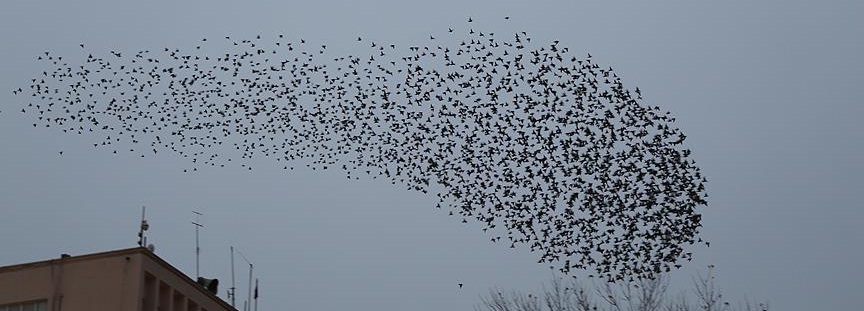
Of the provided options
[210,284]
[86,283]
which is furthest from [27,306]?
[210,284]

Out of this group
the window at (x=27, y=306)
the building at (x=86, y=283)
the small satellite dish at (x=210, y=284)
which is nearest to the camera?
the building at (x=86, y=283)

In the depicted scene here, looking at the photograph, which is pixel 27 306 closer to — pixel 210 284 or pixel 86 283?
pixel 86 283

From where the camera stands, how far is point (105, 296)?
37.3m

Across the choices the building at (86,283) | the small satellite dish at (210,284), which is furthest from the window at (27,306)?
the small satellite dish at (210,284)

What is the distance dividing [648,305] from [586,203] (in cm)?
966

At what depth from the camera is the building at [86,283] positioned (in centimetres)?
3722

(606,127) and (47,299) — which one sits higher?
(606,127)

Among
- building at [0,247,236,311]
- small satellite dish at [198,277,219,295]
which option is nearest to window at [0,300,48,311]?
building at [0,247,236,311]

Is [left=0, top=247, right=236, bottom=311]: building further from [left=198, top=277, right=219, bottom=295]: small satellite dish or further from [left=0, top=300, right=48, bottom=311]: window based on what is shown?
[left=198, top=277, right=219, bottom=295]: small satellite dish

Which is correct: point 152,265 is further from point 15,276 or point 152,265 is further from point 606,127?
point 606,127

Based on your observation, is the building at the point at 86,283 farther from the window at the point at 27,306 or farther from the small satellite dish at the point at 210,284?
the small satellite dish at the point at 210,284

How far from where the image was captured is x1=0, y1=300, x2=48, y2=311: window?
3775cm

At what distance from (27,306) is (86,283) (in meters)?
1.94

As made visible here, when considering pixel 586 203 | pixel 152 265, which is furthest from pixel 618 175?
pixel 152 265
